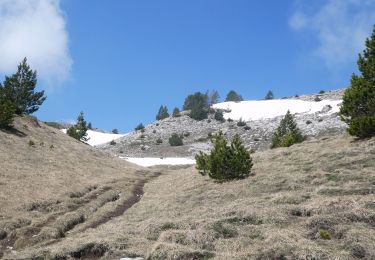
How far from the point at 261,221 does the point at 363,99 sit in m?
19.5

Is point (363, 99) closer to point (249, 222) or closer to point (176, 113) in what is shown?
point (249, 222)

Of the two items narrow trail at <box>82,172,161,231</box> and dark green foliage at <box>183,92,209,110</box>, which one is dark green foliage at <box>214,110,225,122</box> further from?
narrow trail at <box>82,172,161,231</box>

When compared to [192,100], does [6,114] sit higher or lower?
lower

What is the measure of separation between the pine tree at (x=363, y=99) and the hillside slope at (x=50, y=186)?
1715 cm

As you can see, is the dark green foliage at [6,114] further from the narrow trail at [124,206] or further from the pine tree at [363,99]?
the pine tree at [363,99]

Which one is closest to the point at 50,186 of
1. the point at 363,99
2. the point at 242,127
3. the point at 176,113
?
the point at 363,99

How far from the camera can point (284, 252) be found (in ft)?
40.5

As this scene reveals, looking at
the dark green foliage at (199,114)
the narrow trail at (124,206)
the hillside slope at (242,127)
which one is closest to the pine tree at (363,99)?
the narrow trail at (124,206)

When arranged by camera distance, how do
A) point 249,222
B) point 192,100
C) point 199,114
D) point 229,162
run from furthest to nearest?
point 192,100 → point 199,114 → point 229,162 → point 249,222

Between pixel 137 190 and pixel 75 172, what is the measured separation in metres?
6.06

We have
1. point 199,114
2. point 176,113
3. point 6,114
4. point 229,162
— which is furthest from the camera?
point 176,113

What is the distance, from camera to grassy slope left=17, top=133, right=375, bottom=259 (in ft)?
42.3

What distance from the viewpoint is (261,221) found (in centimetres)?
1608

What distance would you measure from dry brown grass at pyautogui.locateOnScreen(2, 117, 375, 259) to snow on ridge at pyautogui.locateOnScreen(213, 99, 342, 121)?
273 feet
